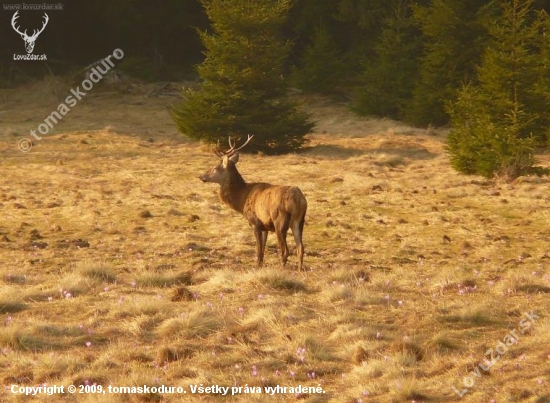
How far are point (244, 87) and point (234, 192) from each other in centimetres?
1411

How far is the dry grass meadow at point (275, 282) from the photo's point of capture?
7.87 metres

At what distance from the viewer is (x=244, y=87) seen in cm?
2808

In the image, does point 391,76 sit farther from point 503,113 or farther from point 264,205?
point 264,205

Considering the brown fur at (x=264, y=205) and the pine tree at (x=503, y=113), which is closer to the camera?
the brown fur at (x=264, y=205)

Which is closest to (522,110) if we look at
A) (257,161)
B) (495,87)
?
(495,87)

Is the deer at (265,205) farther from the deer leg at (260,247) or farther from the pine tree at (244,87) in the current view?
the pine tree at (244,87)

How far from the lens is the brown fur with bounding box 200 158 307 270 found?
1297cm

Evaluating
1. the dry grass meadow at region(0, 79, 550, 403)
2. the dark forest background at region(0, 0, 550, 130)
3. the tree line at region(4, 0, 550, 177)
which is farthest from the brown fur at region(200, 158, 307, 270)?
the dark forest background at region(0, 0, 550, 130)

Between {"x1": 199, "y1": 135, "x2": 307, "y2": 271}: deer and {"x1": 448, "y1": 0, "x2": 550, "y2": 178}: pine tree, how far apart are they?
34.1 feet

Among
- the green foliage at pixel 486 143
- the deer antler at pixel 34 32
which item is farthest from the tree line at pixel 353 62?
the deer antler at pixel 34 32

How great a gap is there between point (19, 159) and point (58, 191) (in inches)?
226

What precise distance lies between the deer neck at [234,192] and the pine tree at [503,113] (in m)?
10.5

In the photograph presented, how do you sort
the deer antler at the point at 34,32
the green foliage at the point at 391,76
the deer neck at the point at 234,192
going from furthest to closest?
the deer antler at the point at 34,32 → the green foliage at the point at 391,76 → the deer neck at the point at 234,192

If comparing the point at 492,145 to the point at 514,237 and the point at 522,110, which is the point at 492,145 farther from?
the point at 514,237
